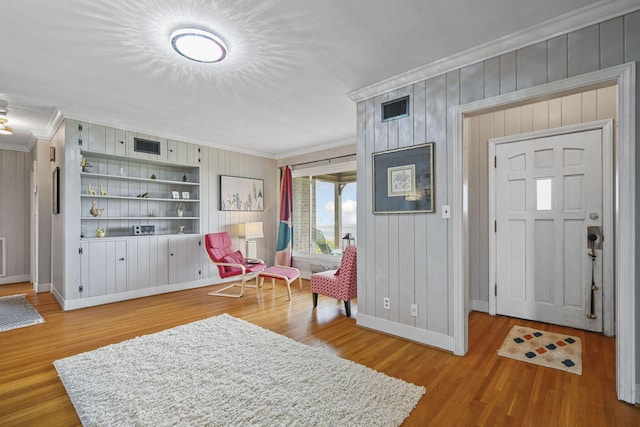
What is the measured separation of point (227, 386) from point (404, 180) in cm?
227

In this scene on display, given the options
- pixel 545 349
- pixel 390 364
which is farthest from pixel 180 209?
pixel 545 349

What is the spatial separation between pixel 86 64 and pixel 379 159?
9.24 ft

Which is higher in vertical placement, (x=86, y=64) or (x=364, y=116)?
(x=86, y=64)

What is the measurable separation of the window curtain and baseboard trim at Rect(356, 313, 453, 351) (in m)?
3.03

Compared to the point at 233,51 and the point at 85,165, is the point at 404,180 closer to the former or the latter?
the point at 233,51

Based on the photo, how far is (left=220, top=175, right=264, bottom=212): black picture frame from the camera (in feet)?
18.8

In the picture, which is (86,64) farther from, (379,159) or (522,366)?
(522,366)

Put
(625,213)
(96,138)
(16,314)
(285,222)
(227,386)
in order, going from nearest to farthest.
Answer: (625,213) < (227,386) < (16,314) < (96,138) < (285,222)

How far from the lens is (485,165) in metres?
3.83

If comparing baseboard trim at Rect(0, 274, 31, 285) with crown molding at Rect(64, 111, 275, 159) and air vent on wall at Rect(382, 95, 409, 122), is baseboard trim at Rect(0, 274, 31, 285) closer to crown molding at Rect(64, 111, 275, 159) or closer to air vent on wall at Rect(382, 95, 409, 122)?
crown molding at Rect(64, 111, 275, 159)

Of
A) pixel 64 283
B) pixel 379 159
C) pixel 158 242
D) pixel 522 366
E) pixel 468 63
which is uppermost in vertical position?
pixel 468 63

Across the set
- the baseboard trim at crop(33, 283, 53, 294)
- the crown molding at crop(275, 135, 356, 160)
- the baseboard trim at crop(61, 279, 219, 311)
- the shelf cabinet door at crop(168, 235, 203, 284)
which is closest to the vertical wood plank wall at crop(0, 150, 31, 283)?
the baseboard trim at crop(33, 283, 53, 294)

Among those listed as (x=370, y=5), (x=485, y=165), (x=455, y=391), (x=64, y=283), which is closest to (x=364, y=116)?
(x=370, y=5)

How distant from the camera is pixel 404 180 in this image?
118 inches
